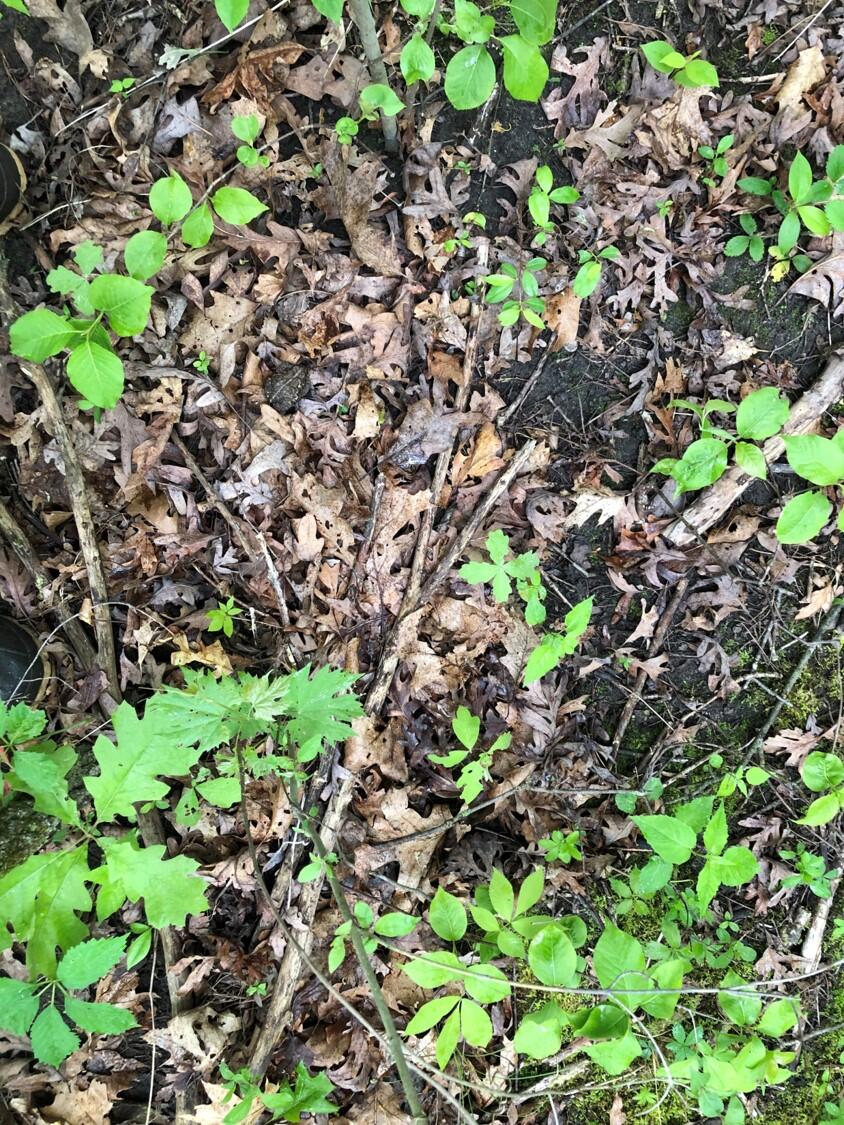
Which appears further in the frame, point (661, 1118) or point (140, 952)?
point (661, 1118)

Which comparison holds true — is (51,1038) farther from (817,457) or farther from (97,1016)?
(817,457)

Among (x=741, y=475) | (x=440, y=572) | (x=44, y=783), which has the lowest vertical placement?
(x=741, y=475)

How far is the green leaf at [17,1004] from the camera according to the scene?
6.21ft

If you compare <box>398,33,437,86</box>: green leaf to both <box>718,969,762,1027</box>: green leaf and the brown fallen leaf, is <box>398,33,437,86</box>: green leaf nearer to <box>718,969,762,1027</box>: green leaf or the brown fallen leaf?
the brown fallen leaf

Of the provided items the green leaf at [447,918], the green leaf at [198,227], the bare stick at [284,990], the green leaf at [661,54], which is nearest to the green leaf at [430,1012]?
the green leaf at [447,918]

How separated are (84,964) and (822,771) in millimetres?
2586

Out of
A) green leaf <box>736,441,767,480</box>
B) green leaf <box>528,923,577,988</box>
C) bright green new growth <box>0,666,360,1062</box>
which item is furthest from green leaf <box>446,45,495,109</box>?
green leaf <box>528,923,577,988</box>

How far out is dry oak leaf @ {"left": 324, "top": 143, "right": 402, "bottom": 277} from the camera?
3057 mm

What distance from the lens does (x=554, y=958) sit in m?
2.03

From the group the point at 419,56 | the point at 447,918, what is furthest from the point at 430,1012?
the point at 419,56

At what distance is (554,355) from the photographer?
10.5 feet

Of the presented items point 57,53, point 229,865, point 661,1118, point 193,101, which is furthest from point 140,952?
point 57,53

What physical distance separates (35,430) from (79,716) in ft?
4.10

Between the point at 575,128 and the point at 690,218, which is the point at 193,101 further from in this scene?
the point at 690,218
